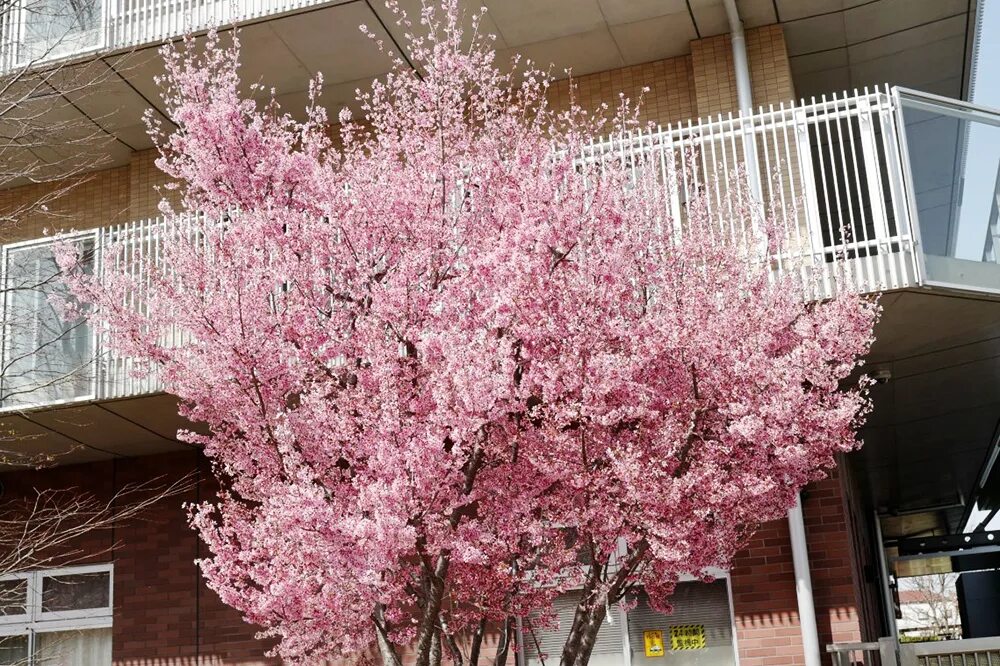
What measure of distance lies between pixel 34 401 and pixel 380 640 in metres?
5.49

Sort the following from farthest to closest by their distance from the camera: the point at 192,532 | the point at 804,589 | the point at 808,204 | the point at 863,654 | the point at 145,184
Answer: the point at 145,184 → the point at 192,532 → the point at 863,654 → the point at 804,589 → the point at 808,204

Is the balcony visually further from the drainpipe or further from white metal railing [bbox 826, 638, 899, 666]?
white metal railing [bbox 826, 638, 899, 666]

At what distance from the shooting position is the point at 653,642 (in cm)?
1162

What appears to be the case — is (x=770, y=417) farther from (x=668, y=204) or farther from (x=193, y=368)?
(x=193, y=368)

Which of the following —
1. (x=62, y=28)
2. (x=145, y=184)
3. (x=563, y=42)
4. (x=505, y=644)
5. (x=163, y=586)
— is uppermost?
(x=62, y=28)

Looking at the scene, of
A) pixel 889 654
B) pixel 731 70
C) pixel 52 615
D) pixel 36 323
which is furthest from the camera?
pixel 52 615

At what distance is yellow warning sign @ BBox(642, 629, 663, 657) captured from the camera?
11594 mm

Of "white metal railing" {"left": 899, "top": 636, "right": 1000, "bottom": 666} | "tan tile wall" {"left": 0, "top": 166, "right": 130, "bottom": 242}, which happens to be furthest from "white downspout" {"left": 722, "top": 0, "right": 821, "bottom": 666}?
"tan tile wall" {"left": 0, "top": 166, "right": 130, "bottom": 242}

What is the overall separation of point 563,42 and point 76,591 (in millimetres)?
8815

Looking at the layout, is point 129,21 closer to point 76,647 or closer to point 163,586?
point 163,586

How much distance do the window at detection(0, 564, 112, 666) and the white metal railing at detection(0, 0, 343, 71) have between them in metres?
6.13

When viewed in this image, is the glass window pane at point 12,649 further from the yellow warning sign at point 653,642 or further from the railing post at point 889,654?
the railing post at point 889,654

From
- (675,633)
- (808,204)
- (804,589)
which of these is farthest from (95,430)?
(808,204)

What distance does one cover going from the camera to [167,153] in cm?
1449
